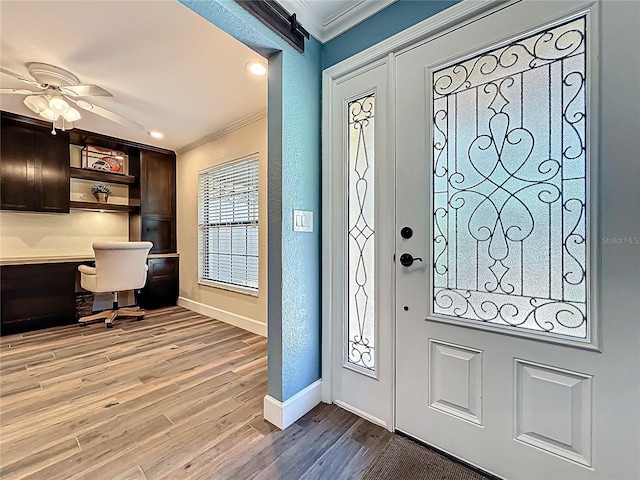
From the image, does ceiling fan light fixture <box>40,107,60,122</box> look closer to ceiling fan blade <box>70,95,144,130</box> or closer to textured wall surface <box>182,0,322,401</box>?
ceiling fan blade <box>70,95,144,130</box>

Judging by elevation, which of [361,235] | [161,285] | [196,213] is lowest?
[161,285]

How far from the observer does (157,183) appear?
4332mm

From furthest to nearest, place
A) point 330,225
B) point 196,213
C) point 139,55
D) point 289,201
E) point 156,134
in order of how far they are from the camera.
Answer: point 196,213 < point 156,134 < point 139,55 < point 330,225 < point 289,201

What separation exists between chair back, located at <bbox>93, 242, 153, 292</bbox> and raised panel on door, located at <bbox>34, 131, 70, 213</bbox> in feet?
3.31

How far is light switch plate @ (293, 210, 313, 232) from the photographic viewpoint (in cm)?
165

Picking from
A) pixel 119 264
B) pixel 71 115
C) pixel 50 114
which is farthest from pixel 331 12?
pixel 119 264

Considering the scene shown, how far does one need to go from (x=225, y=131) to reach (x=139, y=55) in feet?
4.85

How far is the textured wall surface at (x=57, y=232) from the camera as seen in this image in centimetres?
338

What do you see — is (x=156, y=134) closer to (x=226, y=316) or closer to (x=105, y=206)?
(x=105, y=206)

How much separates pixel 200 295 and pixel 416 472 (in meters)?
3.54

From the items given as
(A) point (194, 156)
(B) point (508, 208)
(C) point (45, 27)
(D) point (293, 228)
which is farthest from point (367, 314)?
(A) point (194, 156)

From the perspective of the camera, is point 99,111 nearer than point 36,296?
Yes

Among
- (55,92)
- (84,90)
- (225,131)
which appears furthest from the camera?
(225,131)

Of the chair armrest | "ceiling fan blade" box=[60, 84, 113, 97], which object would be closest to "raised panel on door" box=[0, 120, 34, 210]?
the chair armrest
